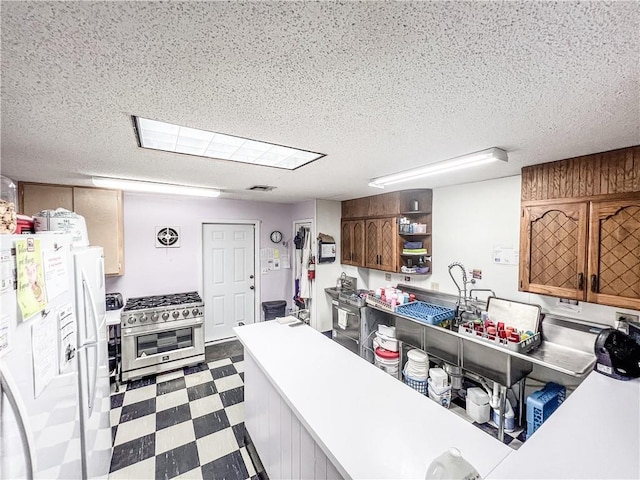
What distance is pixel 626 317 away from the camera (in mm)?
1939

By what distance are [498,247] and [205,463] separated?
3.17 m

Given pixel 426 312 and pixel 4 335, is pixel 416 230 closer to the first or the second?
pixel 426 312

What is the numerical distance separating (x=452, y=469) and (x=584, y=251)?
6.20ft

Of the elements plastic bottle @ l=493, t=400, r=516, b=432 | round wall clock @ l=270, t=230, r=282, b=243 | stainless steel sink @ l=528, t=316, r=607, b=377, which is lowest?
plastic bottle @ l=493, t=400, r=516, b=432

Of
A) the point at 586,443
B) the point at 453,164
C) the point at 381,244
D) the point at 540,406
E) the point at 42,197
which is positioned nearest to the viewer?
the point at 586,443

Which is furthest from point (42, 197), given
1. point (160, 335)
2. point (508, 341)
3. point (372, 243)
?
point (508, 341)

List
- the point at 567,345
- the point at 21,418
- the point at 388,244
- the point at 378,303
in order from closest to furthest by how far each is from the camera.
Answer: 1. the point at 21,418
2. the point at 567,345
3. the point at 378,303
4. the point at 388,244

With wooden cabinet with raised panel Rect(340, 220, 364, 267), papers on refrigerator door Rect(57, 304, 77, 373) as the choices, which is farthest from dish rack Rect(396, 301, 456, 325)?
papers on refrigerator door Rect(57, 304, 77, 373)

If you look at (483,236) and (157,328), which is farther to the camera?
(157,328)

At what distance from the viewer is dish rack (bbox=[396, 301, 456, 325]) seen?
265cm

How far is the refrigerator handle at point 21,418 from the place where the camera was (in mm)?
638

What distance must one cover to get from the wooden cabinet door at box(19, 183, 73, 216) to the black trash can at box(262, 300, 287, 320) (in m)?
2.76

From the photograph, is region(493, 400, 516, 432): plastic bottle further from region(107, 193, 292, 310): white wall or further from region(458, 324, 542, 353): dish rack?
region(107, 193, 292, 310): white wall

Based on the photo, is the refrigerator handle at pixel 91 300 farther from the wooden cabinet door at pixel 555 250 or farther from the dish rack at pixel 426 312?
the wooden cabinet door at pixel 555 250
